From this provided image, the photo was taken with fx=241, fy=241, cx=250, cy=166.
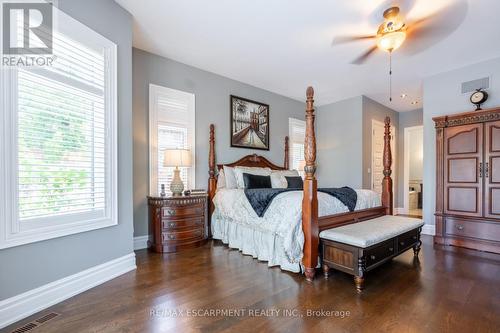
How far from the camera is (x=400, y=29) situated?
97.2 inches

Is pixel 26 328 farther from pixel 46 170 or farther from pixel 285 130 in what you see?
pixel 285 130

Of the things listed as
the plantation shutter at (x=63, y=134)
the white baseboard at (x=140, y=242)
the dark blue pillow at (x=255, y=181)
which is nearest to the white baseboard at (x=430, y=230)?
the dark blue pillow at (x=255, y=181)

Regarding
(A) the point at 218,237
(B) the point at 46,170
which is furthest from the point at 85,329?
(A) the point at 218,237

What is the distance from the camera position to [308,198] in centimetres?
245

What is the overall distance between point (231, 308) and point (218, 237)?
6.61ft

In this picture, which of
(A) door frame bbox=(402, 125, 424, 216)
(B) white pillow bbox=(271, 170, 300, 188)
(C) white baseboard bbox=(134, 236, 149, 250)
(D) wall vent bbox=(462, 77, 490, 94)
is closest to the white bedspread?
(B) white pillow bbox=(271, 170, 300, 188)

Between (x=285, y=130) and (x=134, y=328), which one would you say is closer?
(x=134, y=328)

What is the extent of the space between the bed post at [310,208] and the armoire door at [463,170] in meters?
2.66

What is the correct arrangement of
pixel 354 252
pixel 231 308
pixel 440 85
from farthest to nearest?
pixel 440 85
pixel 354 252
pixel 231 308

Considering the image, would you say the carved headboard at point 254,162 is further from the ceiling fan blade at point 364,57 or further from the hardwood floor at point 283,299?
the ceiling fan blade at point 364,57

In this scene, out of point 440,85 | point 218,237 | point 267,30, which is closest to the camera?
point 267,30

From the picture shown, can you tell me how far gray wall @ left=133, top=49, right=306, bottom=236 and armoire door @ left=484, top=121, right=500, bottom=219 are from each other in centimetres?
336

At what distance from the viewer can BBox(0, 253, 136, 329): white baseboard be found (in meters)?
1.72

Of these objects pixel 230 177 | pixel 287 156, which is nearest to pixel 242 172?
pixel 230 177
